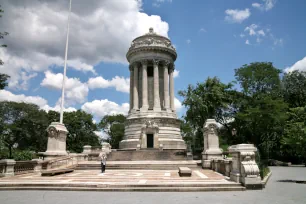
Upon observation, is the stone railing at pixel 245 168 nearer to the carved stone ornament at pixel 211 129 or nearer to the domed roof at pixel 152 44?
the carved stone ornament at pixel 211 129

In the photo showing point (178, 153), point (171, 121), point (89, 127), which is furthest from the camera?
point (89, 127)

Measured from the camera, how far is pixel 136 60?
44.1m

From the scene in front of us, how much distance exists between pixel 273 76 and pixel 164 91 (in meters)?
19.3

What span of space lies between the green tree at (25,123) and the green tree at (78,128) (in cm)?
Answer: 429

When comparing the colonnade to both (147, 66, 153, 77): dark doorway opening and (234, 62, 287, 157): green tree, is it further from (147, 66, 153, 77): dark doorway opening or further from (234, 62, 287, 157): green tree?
(234, 62, 287, 157): green tree

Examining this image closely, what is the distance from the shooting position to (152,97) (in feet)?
143

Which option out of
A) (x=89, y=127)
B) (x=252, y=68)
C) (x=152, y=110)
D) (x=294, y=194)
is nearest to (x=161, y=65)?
(x=152, y=110)

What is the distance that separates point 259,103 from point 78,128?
44.7 metres

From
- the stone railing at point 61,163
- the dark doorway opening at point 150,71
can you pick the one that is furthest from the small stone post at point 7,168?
the dark doorway opening at point 150,71

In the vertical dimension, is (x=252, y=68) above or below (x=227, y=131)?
above

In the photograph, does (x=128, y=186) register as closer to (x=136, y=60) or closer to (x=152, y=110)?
(x=152, y=110)

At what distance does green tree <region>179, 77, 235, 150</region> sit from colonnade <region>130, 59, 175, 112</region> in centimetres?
340

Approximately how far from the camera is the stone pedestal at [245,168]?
11.4 meters

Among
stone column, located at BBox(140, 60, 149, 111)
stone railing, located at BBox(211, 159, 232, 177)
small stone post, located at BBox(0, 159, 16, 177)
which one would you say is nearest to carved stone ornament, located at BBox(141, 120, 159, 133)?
stone column, located at BBox(140, 60, 149, 111)
